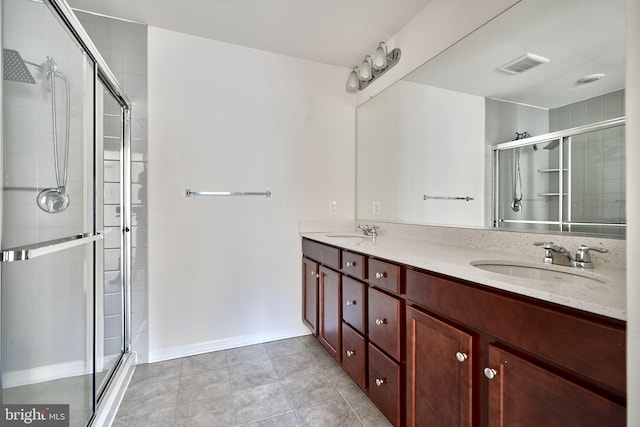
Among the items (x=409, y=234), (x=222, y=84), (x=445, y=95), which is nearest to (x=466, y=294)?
(x=409, y=234)

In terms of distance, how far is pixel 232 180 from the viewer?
211cm

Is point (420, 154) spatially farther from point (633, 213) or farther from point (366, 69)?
point (633, 213)

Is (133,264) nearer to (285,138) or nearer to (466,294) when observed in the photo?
(285,138)

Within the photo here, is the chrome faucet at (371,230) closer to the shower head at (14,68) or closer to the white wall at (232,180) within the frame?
the white wall at (232,180)

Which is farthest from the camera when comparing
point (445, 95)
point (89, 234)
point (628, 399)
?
point (445, 95)

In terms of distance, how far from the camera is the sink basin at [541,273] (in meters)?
0.86

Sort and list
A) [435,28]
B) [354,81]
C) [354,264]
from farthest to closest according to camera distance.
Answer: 1. [354,81]
2. [435,28]
3. [354,264]

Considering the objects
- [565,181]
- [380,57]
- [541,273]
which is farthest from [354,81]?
[541,273]

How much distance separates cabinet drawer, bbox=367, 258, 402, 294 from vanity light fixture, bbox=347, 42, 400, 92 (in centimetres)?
154

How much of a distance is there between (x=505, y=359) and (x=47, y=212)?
74.0 inches

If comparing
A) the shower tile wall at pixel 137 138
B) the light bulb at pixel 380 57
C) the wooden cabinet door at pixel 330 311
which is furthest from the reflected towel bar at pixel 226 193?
the light bulb at pixel 380 57

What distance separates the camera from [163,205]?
195cm

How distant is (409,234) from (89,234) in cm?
186

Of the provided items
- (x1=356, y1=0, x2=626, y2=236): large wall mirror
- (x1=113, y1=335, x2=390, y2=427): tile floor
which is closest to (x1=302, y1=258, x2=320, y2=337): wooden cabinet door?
(x1=113, y1=335, x2=390, y2=427): tile floor
